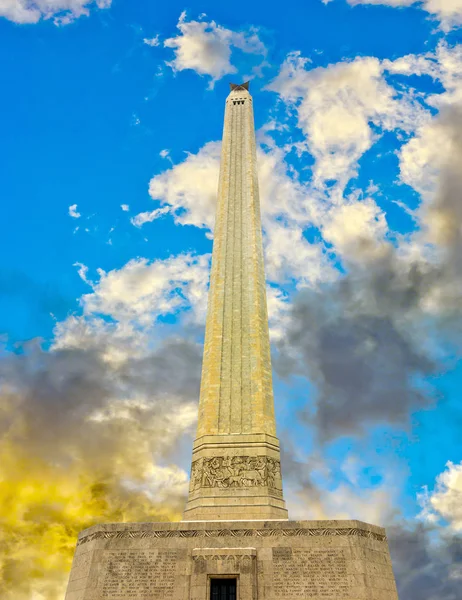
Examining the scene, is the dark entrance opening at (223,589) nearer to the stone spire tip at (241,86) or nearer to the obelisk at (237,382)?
the obelisk at (237,382)

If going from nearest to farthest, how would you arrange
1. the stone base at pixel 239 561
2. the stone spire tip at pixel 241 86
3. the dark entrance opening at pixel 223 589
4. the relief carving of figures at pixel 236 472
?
the stone base at pixel 239 561, the dark entrance opening at pixel 223 589, the relief carving of figures at pixel 236 472, the stone spire tip at pixel 241 86

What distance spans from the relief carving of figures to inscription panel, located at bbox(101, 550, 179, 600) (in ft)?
14.0

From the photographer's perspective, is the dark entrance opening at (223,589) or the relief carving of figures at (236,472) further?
the relief carving of figures at (236,472)

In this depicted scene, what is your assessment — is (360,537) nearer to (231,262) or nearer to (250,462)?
(250,462)

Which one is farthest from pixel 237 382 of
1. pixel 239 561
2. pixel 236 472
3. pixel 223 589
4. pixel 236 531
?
pixel 223 589

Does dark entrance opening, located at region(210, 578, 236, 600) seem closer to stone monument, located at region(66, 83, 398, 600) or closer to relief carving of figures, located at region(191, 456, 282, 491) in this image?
stone monument, located at region(66, 83, 398, 600)

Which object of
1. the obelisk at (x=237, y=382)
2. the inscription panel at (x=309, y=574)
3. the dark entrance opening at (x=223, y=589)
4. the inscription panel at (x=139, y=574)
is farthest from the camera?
the obelisk at (x=237, y=382)

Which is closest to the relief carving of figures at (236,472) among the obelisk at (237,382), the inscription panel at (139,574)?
the obelisk at (237,382)

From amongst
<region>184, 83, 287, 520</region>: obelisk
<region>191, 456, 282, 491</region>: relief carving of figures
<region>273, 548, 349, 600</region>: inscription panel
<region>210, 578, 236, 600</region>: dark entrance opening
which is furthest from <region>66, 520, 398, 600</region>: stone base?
<region>191, 456, 282, 491</region>: relief carving of figures

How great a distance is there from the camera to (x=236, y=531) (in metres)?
19.4

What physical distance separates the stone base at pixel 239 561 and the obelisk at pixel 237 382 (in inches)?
95.5

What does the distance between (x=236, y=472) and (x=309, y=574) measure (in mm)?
5739

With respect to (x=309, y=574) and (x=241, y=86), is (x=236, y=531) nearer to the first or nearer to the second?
(x=309, y=574)

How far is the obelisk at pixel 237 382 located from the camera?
22469mm
